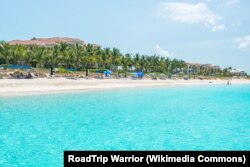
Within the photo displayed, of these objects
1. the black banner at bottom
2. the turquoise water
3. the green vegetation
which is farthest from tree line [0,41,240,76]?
the black banner at bottom

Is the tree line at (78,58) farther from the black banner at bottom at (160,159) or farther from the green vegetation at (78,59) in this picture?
the black banner at bottom at (160,159)

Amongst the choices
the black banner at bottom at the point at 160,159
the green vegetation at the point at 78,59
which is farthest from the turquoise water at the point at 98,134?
the green vegetation at the point at 78,59

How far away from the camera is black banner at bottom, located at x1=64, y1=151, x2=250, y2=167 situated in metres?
7.50

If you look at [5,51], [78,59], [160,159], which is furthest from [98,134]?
[78,59]

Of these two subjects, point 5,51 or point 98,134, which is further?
point 5,51

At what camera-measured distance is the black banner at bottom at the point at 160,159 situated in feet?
24.6

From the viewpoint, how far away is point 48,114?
25.2 meters

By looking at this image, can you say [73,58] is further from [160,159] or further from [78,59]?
[160,159]

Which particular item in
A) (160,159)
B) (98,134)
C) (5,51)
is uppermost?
(5,51)

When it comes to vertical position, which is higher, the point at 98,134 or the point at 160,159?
the point at 160,159

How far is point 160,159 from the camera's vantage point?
25.1ft

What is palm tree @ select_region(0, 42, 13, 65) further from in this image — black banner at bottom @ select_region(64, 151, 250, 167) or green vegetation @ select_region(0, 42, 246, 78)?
black banner at bottom @ select_region(64, 151, 250, 167)

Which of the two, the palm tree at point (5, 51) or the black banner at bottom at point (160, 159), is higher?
the palm tree at point (5, 51)

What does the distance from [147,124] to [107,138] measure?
5.45 m
